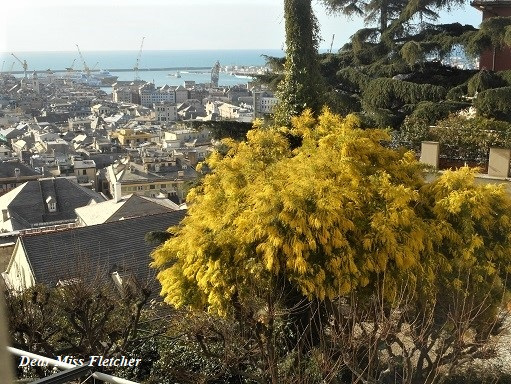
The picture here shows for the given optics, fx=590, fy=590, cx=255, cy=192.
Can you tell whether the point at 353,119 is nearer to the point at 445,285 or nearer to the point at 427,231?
the point at 427,231

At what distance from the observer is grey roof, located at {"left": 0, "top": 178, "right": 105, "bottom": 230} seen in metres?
33.4

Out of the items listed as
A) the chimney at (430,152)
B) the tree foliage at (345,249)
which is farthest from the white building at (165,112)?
the tree foliage at (345,249)

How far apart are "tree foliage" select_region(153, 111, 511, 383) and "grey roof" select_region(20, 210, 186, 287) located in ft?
20.1

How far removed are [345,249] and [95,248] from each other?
987 cm

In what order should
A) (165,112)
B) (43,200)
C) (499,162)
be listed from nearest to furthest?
(499,162)
(43,200)
(165,112)

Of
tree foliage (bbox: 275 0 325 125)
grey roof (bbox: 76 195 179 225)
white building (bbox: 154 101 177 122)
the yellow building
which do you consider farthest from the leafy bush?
white building (bbox: 154 101 177 122)

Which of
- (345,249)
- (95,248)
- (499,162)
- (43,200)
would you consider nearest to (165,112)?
(43,200)

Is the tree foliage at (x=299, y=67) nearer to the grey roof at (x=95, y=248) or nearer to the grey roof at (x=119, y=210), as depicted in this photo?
the grey roof at (x=95, y=248)

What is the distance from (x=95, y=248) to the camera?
15.0 metres

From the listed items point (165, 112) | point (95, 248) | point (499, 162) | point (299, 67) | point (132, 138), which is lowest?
point (132, 138)

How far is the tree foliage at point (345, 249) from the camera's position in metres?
6.46

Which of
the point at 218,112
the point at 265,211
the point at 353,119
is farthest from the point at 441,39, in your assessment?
the point at 218,112

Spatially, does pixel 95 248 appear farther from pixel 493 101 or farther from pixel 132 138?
pixel 132 138

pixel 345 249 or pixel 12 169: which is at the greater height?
pixel 345 249
